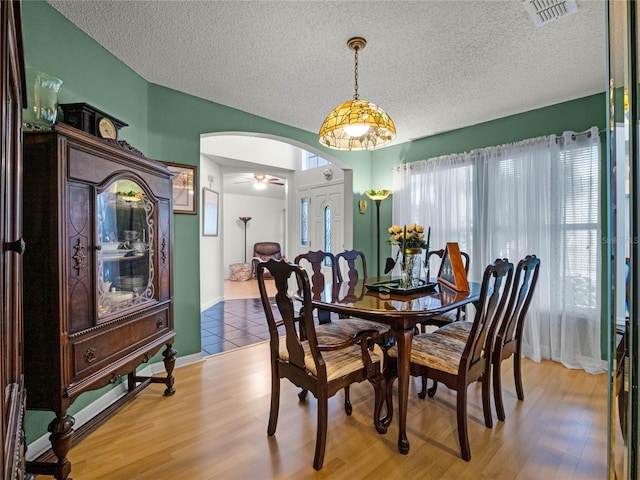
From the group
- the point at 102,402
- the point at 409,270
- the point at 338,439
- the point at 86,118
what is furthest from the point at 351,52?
the point at 102,402

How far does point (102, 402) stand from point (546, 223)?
394cm

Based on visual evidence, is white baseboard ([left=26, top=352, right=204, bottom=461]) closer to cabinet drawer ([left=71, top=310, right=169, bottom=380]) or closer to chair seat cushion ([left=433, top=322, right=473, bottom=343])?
cabinet drawer ([left=71, top=310, right=169, bottom=380])

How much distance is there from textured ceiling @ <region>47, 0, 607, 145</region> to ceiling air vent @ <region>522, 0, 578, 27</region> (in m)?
0.05

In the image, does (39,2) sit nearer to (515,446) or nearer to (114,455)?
(114,455)

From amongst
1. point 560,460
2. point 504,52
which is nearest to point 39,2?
point 504,52

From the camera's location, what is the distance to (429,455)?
1.71 meters

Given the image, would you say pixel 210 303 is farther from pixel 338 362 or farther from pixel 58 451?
pixel 338 362

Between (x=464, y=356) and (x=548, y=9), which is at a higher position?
(x=548, y=9)

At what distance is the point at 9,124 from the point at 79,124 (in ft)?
3.94

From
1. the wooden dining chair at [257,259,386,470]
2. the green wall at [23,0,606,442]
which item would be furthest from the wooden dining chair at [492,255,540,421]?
the green wall at [23,0,606,442]

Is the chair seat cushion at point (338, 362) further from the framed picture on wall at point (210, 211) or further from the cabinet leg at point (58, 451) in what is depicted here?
the framed picture on wall at point (210, 211)

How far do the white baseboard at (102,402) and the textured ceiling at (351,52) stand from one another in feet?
7.84

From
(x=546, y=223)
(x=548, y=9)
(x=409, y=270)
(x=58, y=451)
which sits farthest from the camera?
(x=546, y=223)

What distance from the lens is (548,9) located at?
1807 millimetres
